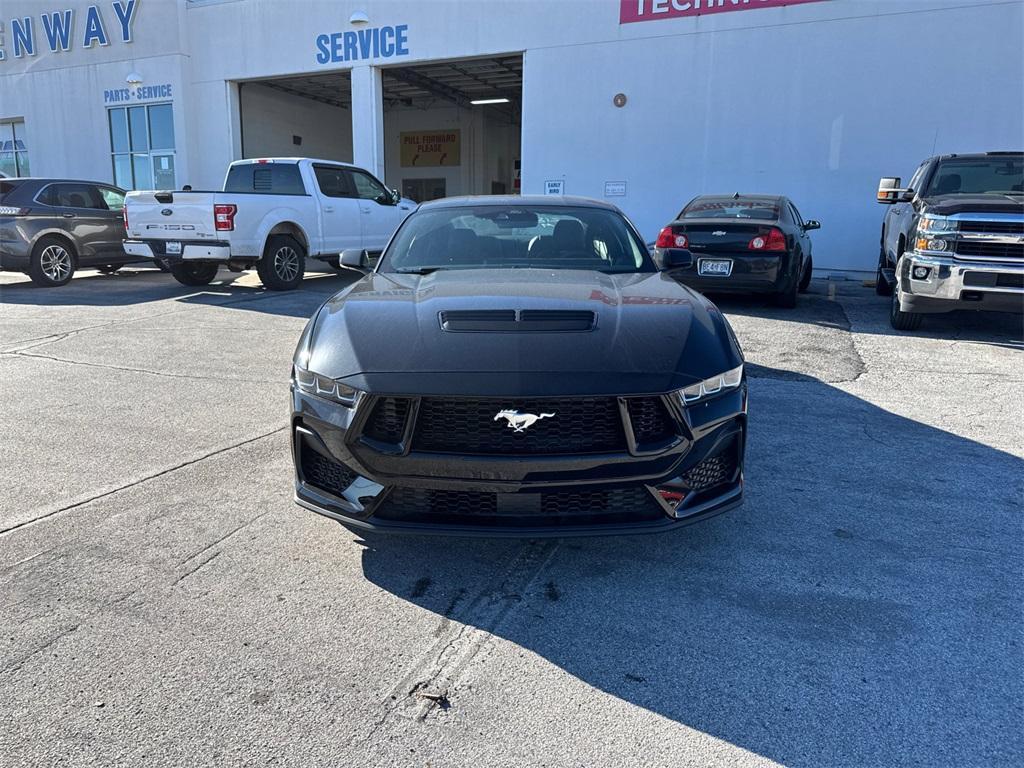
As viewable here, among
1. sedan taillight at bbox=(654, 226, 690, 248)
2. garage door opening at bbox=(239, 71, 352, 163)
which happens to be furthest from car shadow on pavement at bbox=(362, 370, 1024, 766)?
garage door opening at bbox=(239, 71, 352, 163)

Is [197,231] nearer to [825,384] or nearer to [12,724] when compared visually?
[825,384]

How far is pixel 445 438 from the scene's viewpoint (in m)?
2.63

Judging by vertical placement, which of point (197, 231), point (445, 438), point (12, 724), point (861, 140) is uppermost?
point (861, 140)

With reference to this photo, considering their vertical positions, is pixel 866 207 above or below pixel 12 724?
above

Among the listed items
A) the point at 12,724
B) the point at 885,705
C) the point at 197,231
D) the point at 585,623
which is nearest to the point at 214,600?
the point at 12,724

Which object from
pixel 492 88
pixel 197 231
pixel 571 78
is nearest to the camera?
pixel 197 231

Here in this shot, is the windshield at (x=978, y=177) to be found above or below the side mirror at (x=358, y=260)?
above

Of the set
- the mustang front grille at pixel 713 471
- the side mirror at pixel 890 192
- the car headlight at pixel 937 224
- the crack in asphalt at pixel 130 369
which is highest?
the side mirror at pixel 890 192

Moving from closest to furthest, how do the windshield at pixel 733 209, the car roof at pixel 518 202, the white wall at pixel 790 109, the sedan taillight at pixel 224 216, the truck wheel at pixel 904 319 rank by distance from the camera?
the car roof at pixel 518 202
the truck wheel at pixel 904 319
the windshield at pixel 733 209
the sedan taillight at pixel 224 216
the white wall at pixel 790 109

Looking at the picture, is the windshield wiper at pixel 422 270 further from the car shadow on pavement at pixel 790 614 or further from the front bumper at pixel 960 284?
the front bumper at pixel 960 284

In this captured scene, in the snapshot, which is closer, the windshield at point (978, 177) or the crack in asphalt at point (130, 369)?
the crack in asphalt at point (130, 369)

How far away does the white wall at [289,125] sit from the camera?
71.7 feet

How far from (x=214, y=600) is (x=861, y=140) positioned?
567 inches

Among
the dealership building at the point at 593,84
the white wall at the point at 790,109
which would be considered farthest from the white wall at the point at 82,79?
the white wall at the point at 790,109
